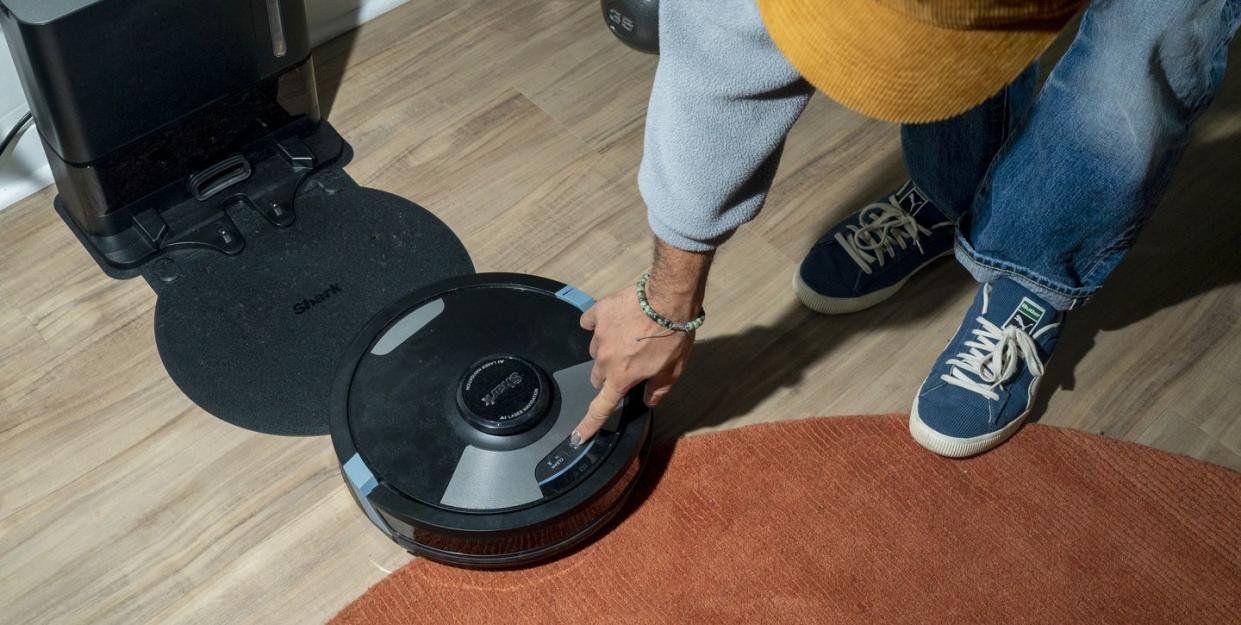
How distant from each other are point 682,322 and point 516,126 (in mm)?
632

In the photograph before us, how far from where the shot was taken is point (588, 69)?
4.71 feet

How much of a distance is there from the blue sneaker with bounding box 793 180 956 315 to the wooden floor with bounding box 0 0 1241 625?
3 centimetres

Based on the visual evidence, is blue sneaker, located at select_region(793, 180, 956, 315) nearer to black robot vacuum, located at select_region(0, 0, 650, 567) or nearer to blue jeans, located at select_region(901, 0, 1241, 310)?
blue jeans, located at select_region(901, 0, 1241, 310)

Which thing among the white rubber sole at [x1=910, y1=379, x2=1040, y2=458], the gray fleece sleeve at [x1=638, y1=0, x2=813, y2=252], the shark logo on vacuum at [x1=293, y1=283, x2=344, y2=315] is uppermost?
the gray fleece sleeve at [x1=638, y1=0, x2=813, y2=252]

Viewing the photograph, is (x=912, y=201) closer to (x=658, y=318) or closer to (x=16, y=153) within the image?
(x=658, y=318)

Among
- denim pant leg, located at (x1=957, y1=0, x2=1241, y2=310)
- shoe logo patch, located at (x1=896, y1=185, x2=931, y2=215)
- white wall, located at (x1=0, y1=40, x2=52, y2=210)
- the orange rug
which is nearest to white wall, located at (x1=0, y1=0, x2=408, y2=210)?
white wall, located at (x1=0, y1=40, x2=52, y2=210)

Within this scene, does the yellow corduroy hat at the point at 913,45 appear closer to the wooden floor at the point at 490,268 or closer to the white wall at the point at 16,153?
the wooden floor at the point at 490,268

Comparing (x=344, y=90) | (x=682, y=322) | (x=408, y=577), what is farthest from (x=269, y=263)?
(x=682, y=322)

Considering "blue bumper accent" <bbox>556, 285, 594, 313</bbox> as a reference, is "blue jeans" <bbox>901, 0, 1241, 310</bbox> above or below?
above

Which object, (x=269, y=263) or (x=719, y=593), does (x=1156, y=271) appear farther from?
(x=269, y=263)

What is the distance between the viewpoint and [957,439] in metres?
1.09

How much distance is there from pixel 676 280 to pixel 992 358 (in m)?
0.46

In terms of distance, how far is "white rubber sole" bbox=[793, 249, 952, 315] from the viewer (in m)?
1.20

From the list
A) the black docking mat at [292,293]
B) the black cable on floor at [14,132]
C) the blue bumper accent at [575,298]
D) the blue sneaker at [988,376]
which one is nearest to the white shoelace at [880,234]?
the blue sneaker at [988,376]
